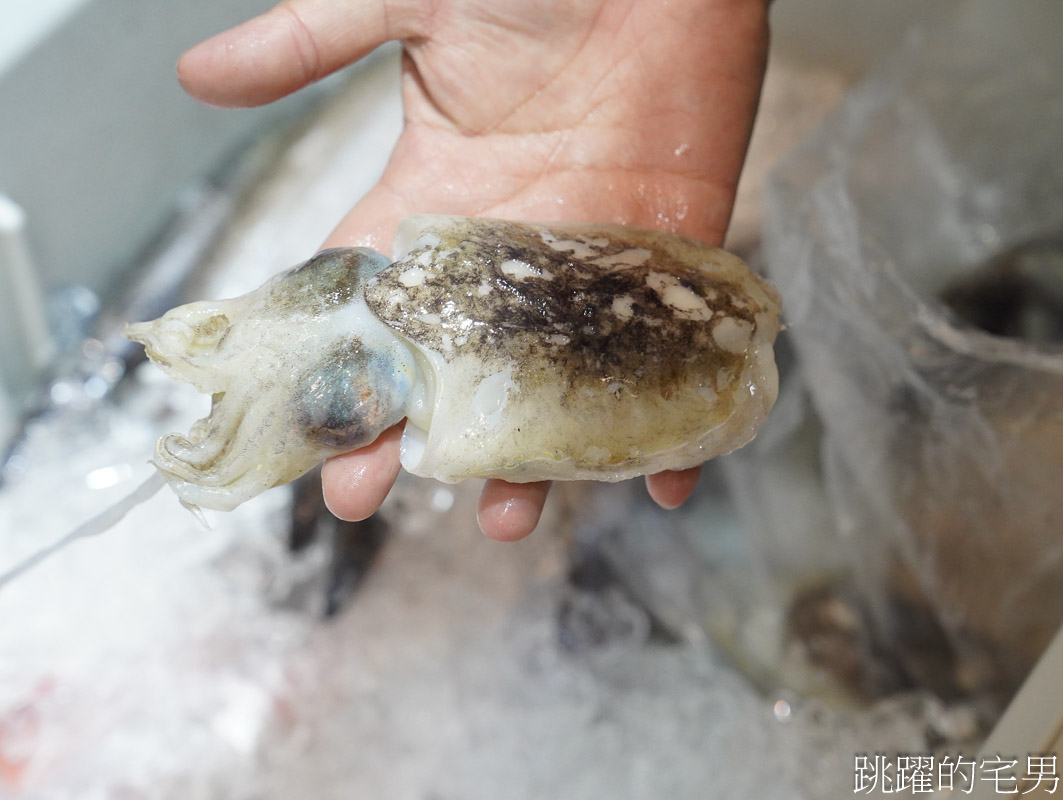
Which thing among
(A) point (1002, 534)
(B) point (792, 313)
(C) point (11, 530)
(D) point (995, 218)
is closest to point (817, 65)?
(D) point (995, 218)

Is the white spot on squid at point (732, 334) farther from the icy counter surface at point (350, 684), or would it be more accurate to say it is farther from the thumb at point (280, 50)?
the icy counter surface at point (350, 684)

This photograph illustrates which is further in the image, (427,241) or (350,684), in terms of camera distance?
(350,684)

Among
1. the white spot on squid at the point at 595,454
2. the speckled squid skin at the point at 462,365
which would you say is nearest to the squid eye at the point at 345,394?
the speckled squid skin at the point at 462,365

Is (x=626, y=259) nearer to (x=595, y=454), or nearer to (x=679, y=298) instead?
(x=679, y=298)

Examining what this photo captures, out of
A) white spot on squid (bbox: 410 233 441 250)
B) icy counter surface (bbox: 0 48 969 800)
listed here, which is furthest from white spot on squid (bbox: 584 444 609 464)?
icy counter surface (bbox: 0 48 969 800)

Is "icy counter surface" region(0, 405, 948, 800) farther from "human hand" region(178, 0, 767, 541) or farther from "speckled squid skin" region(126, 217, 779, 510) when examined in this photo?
"speckled squid skin" region(126, 217, 779, 510)

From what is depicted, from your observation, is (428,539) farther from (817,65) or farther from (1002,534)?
(817,65)

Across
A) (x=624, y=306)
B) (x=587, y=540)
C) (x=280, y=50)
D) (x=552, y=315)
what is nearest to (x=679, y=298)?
(x=624, y=306)
